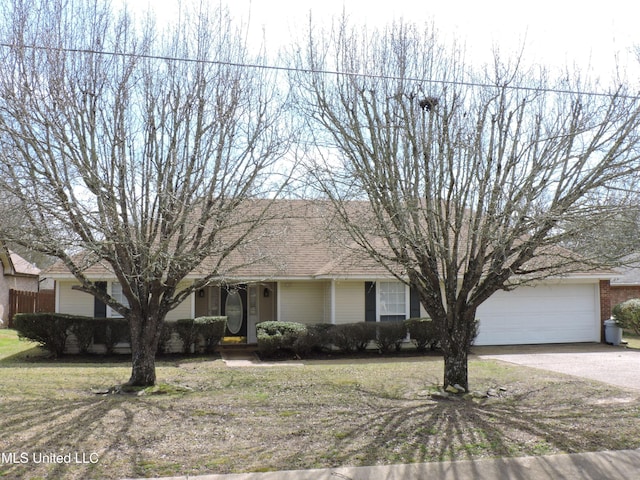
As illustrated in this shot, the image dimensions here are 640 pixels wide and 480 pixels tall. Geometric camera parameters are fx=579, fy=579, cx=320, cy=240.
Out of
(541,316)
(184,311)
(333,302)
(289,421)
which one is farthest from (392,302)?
(289,421)

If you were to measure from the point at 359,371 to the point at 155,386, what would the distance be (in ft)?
14.5

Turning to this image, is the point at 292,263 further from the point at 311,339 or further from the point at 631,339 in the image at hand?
the point at 631,339

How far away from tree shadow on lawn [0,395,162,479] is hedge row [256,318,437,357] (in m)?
6.65

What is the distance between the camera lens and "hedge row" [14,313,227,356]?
14.7m

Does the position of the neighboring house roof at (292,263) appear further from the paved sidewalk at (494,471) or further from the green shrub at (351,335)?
the paved sidewalk at (494,471)

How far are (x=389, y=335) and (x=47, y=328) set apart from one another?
890cm

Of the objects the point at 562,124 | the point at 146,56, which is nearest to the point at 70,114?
the point at 146,56

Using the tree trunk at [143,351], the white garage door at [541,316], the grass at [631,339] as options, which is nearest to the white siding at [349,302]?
the white garage door at [541,316]

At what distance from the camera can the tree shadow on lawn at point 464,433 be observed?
20.6 feet

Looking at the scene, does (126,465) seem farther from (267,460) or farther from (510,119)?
(510,119)

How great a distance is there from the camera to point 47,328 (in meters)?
14.7

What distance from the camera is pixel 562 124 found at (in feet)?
30.6

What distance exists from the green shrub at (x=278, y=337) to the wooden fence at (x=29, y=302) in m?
15.3

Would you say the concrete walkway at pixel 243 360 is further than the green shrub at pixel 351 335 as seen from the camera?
No
